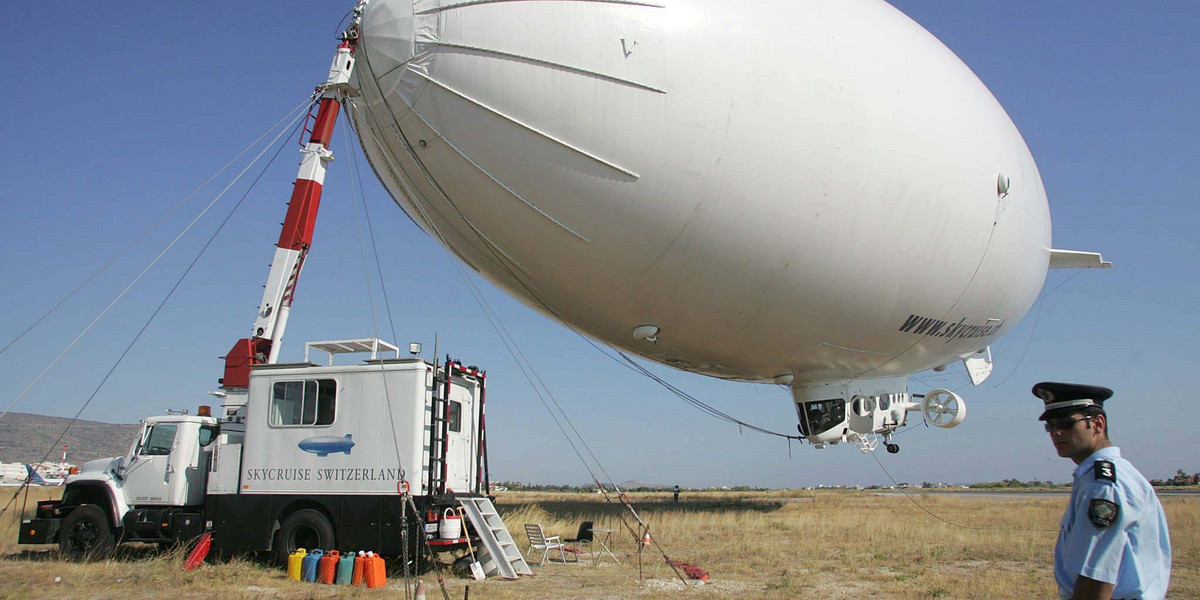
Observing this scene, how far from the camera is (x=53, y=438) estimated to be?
114688 millimetres

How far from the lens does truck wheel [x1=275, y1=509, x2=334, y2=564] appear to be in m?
10.7

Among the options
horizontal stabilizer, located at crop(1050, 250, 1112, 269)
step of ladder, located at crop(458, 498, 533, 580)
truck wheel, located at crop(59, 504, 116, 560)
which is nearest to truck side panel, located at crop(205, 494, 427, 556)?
step of ladder, located at crop(458, 498, 533, 580)

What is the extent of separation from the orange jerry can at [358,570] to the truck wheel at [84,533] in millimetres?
4525

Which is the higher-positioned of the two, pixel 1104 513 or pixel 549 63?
pixel 549 63

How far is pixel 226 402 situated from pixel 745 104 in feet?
31.7

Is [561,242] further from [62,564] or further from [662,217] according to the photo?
[62,564]

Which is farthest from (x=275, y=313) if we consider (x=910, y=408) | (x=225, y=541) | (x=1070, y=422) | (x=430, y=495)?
(x=1070, y=422)

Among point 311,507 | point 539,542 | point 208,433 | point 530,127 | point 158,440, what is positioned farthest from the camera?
point 208,433

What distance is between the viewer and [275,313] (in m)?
14.4

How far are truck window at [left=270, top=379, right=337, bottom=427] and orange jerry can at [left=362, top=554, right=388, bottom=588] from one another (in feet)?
7.16

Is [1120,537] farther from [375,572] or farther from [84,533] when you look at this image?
[84,533]

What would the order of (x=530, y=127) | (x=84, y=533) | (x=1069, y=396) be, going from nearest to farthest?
(x=1069, y=396) → (x=530, y=127) → (x=84, y=533)

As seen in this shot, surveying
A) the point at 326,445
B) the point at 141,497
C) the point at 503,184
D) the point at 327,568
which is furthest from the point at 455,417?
the point at 141,497

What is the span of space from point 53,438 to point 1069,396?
140 metres
